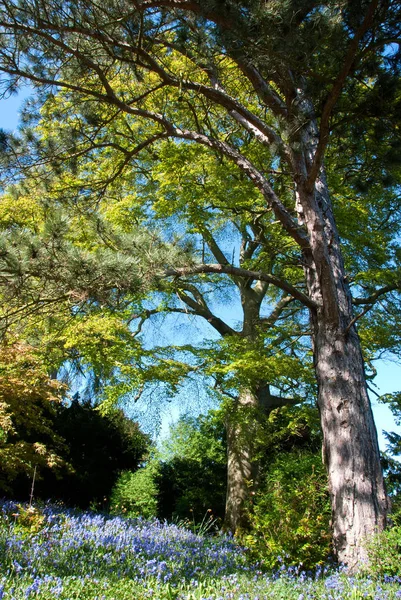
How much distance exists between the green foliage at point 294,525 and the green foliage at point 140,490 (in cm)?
622

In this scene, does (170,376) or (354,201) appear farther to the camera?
(354,201)

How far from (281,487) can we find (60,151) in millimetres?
5603

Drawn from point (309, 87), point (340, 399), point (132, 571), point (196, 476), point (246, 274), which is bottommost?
point (132, 571)

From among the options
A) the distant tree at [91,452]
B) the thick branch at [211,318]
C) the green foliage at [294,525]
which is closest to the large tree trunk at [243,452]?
the green foliage at [294,525]

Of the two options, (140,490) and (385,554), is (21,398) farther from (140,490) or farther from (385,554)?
(140,490)

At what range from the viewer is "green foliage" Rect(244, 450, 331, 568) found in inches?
228

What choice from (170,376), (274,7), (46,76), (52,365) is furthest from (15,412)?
(274,7)

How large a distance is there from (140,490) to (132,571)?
989 cm

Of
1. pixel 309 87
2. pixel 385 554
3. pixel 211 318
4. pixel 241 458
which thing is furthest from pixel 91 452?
pixel 309 87

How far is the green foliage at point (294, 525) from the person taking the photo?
5781 mm

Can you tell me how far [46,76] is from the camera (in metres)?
5.98

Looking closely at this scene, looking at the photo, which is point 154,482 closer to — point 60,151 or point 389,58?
point 60,151

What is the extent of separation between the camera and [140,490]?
13445mm

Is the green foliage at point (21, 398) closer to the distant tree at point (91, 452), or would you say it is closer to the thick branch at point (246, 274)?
the distant tree at point (91, 452)
